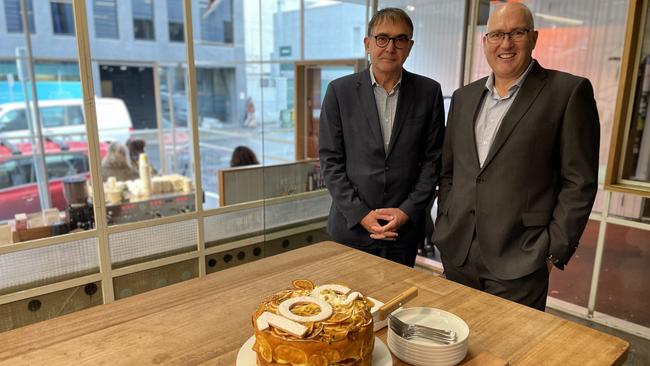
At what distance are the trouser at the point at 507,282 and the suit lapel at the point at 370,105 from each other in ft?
1.80

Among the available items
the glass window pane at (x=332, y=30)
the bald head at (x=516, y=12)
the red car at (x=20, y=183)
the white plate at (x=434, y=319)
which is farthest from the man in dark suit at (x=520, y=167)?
the red car at (x=20, y=183)

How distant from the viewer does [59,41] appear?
295 inches

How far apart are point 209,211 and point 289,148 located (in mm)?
2257

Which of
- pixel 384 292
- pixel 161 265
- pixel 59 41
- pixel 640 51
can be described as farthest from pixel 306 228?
pixel 59 41

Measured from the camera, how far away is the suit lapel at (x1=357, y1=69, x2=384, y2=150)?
70.5 inches

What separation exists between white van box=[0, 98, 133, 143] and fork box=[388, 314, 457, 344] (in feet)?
17.6

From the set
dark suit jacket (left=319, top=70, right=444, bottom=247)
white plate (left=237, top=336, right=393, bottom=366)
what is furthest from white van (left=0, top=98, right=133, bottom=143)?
white plate (left=237, top=336, right=393, bottom=366)

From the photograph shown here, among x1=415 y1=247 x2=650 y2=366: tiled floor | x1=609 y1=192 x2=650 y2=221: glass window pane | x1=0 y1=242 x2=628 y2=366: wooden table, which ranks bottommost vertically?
x1=415 y1=247 x2=650 y2=366: tiled floor

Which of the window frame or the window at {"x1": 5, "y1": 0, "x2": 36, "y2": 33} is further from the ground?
the window at {"x1": 5, "y1": 0, "x2": 36, "y2": 33}

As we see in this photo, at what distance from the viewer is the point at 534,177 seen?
1.48m

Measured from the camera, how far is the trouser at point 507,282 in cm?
154

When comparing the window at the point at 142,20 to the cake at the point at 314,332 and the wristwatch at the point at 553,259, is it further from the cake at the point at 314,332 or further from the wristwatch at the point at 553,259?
the cake at the point at 314,332

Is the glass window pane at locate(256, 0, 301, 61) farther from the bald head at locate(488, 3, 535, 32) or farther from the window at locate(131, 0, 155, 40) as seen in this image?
the window at locate(131, 0, 155, 40)

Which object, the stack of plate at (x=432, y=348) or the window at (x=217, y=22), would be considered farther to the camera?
the window at (x=217, y=22)
